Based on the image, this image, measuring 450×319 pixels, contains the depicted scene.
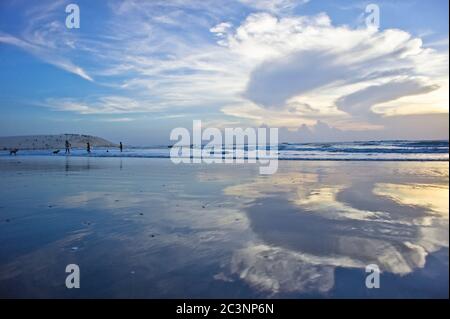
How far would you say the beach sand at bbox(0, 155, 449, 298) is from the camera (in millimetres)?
2783

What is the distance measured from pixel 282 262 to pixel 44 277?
2331mm

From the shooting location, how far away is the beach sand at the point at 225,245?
278 centimetres

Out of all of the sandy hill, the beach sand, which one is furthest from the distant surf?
the sandy hill

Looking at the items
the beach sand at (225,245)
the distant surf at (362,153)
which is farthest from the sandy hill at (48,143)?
the beach sand at (225,245)

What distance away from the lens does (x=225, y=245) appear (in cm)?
384

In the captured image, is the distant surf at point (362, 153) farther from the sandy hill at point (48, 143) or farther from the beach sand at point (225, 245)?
the sandy hill at point (48, 143)

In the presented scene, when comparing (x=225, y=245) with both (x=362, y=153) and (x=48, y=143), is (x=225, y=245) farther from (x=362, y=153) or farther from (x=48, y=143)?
(x=48, y=143)

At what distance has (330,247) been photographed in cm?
373

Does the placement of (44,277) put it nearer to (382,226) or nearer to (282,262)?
(282,262)

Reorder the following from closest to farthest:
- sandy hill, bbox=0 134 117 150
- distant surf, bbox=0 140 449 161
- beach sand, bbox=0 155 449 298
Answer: beach sand, bbox=0 155 449 298 < distant surf, bbox=0 140 449 161 < sandy hill, bbox=0 134 117 150

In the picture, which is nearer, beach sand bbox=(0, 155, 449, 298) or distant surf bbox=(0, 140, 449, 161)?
beach sand bbox=(0, 155, 449, 298)

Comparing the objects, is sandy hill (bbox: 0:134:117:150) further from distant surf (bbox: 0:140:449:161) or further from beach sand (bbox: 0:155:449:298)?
beach sand (bbox: 0:155:449:298)
